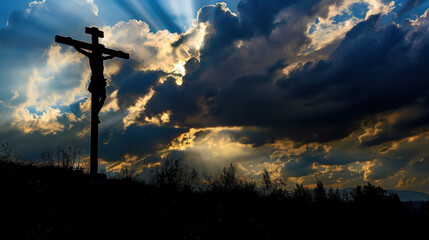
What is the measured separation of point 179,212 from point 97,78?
240 inches

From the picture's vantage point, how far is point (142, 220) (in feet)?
23.2

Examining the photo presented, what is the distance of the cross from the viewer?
36.2ft

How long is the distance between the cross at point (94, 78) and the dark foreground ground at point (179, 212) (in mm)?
1093

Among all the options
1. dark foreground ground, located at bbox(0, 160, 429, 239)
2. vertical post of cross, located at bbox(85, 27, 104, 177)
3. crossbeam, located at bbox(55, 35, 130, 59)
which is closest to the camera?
dark foreground ground, located at bbox(0, 160, 429, 239)

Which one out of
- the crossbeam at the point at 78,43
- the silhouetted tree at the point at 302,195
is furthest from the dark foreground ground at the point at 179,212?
the crossbeam at the point at 78,43

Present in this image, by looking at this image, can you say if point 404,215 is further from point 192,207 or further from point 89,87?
point 89,87

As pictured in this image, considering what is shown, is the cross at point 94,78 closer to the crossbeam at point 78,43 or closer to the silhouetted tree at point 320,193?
the crossbeam at point 78,43

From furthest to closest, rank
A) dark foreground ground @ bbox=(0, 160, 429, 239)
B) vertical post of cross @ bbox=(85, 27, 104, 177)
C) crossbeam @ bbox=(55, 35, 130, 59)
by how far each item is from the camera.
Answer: crossbeam @ bbox=(55, 35, 130, 59), vertical post of cross @ bbox=(85, 27, 104, 177), dark foreground ground @ bbox=(0, 160, 429, 239)

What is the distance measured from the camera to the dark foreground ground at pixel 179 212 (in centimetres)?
648

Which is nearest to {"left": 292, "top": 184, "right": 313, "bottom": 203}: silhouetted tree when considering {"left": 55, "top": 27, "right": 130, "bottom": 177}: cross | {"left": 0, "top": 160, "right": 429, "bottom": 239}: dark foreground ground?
{"left": 0, "top": 160, "right": 429, "bottom": 239}: dark foreground ground

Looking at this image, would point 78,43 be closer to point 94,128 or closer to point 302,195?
point 94,128

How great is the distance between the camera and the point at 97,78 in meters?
11.4

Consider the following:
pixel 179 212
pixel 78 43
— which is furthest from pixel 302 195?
pixel 78 43

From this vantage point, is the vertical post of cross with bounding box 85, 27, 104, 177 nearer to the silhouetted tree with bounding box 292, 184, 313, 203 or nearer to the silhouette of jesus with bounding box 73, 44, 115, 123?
the silhouette of jesus with bounding box 73, 44, 115, 123
